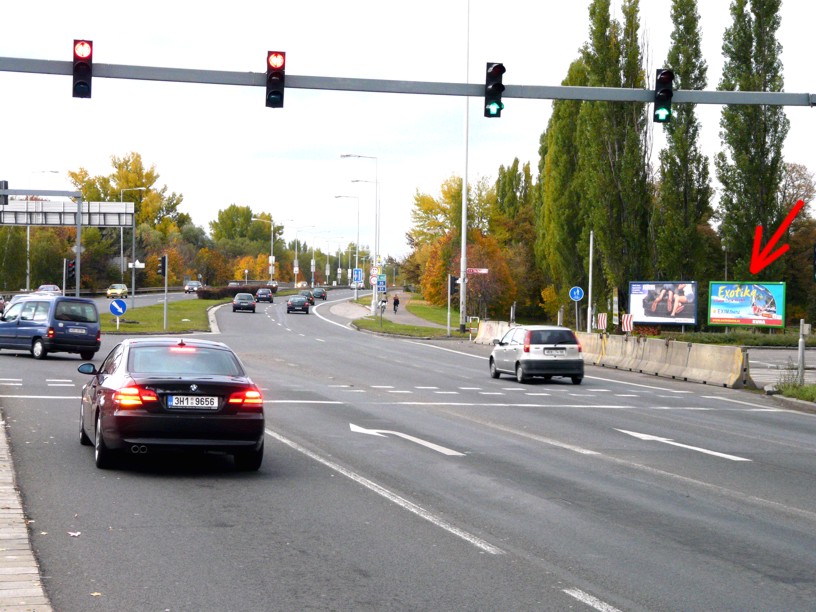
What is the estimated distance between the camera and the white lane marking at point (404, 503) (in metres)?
8.51

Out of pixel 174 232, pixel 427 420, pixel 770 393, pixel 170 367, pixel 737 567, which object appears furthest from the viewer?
pixel 174 232

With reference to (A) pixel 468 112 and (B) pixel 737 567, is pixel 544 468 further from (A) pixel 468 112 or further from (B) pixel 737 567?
(A) pixel 468 112

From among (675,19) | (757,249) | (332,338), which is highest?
(675,19)

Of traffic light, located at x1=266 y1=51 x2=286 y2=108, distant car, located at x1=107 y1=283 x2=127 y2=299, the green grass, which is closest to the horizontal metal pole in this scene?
traffic light, located at x1=266 y1=51 x2=286 y2=108

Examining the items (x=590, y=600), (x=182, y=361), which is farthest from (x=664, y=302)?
(x=590, y=600)

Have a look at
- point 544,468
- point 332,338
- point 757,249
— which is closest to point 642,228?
point 757,249

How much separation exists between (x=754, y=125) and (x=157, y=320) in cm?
3450

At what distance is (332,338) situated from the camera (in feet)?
181

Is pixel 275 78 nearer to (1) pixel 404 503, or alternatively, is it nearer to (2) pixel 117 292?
(1) pixel 404 503

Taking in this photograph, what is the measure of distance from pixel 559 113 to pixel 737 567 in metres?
69.0

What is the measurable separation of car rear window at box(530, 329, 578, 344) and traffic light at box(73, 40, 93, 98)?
15.3 m

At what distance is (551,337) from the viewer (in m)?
30.1

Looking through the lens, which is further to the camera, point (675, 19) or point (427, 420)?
point (675, 19)

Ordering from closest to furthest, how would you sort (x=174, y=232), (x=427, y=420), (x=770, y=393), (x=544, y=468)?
(x=544, y=468), (x=427, y=420), (x=770, y=393), (x=174, y=232)
